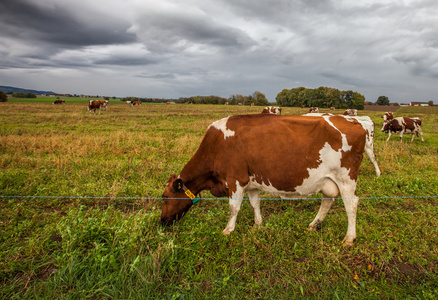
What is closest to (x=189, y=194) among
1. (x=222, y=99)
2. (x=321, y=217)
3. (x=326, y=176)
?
(x=326, y=176)

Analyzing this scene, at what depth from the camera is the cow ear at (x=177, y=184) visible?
4.62 metres

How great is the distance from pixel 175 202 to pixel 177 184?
39 cm

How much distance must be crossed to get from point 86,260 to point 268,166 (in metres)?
3.32

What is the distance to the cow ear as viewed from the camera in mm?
4617

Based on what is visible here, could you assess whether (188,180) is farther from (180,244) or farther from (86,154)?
(86,154)

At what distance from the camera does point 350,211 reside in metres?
4.35

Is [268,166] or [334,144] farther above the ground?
[334,144]

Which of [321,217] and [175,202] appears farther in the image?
[321,217]

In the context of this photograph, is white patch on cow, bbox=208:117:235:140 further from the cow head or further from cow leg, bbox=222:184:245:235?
the cow head

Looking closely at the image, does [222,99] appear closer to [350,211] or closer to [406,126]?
[406,126]

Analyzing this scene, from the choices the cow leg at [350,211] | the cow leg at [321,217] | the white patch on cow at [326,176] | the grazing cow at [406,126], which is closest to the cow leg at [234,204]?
the white patch on cow at [326,176]

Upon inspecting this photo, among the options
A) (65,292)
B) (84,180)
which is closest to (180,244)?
(65,292)

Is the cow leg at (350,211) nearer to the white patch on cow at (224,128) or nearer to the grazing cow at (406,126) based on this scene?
the white patch on cow at (224,128)

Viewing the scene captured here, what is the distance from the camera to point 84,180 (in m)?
7.12
